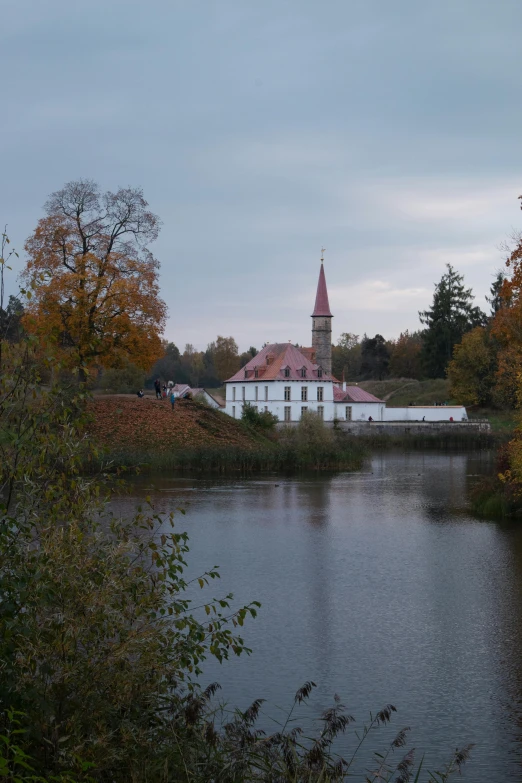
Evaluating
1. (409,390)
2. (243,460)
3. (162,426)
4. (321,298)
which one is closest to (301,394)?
(321,298)

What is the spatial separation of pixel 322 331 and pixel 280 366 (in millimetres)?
8357

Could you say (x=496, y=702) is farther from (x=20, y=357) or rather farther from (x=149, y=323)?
(x=149, y=323)

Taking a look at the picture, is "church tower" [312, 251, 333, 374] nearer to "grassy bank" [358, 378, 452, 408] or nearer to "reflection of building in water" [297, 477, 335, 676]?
"grassy bank" [358, 378, 452, 408]

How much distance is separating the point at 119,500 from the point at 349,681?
17.2 meters

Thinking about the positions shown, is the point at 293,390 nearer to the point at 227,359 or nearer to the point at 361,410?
the point at 361,410

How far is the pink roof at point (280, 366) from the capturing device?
73.0 m

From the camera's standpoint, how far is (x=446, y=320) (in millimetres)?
95688

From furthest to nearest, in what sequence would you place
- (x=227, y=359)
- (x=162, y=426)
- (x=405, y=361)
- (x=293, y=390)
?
1. (x=227, y=359)
2. (x=405, y=361)
3. (x=293, y=390)
4. (x=162, y=426)

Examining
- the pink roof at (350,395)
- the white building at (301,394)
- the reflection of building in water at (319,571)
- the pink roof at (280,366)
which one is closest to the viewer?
the reflection of building in water at (319,571)

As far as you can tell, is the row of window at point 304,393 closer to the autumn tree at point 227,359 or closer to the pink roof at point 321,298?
the pink roof at point 321,298

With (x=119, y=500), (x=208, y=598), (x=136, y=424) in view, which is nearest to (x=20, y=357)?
(x=208, y=598)

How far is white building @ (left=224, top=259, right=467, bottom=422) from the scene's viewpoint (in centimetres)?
7288

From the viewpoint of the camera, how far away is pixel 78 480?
779cm

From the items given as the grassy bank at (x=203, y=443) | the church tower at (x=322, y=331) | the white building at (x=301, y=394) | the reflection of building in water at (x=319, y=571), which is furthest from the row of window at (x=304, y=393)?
the reflection of building in water at (x=319, y=571)
